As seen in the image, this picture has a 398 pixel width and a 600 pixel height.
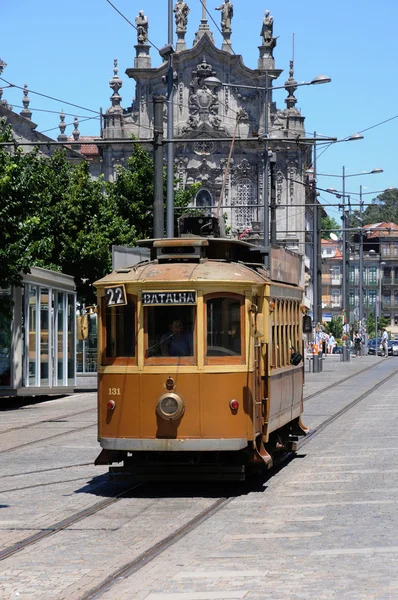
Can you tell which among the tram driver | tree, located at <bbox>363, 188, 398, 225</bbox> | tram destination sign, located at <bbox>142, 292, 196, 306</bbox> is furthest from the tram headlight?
tree, located at <bbox>363, 188, 398, 225</bbox>

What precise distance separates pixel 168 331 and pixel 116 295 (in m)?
0.70

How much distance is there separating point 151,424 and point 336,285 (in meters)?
150

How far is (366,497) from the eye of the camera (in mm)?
13094

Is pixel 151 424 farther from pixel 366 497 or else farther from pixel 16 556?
pixel 16 556

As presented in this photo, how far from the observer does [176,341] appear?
13.5 meters

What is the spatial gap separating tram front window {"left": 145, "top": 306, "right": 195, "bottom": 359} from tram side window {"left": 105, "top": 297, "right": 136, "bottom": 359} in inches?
7.7

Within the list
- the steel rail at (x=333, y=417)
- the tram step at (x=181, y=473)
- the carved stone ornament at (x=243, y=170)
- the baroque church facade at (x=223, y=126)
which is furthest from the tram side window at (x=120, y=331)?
the carved stone ornament at (x=243, y=170)

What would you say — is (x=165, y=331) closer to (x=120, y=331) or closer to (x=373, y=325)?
(x=120, y=331)

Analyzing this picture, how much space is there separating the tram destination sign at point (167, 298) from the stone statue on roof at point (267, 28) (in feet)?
243

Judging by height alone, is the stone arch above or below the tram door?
above

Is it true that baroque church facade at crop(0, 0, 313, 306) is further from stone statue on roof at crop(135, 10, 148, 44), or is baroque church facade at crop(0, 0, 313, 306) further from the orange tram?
the orange tram

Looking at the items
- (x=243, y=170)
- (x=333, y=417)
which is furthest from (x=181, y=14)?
(x=333, y=417)

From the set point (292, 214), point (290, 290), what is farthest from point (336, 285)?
point (290, 290)

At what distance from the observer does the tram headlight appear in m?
13.2
